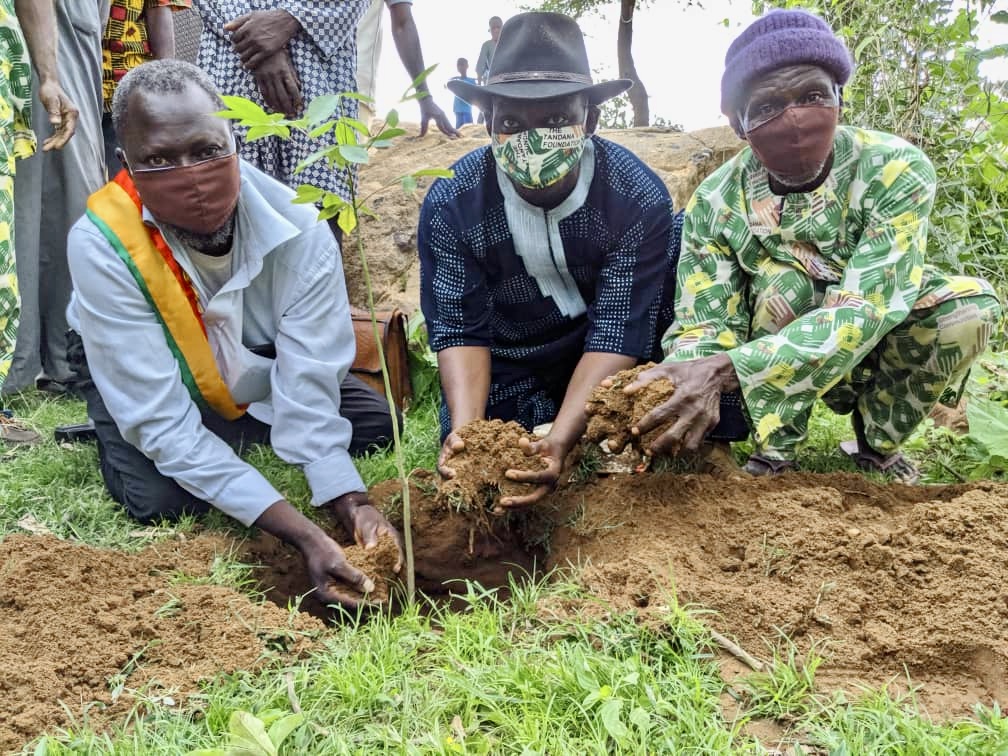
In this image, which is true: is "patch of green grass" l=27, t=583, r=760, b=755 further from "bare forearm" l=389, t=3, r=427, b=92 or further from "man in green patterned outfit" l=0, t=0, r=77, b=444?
"bare forearm" l=389, t=3, r=427, b=92

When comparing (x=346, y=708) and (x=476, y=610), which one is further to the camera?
(x=476, y=610)

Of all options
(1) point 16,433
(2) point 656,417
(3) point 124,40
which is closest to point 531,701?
(2) point 656,417

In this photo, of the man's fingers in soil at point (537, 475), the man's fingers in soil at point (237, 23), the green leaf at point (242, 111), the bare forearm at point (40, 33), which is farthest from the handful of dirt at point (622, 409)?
the bare forearm at point (40, 33)

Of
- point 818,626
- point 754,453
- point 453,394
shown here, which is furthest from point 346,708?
point 754,453

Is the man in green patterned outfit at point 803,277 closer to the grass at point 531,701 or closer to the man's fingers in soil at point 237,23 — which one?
the grass at point 531,701

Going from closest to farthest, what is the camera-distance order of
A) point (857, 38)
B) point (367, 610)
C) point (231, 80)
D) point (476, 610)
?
point (476, 610) < point (367, 610) < point (231, 80) < point (857, 38)

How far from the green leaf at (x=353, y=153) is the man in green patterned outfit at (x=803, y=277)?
3.22 ft

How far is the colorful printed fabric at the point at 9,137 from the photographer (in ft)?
11.0

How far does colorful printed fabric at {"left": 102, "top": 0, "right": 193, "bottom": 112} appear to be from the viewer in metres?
4.28

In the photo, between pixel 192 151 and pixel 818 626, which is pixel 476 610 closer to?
pixel 818 626

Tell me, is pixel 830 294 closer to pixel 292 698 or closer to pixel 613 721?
pixel 613 721

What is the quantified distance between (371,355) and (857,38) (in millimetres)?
2870

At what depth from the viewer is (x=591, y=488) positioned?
2709 millimetres

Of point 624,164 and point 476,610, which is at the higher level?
point 624,164
